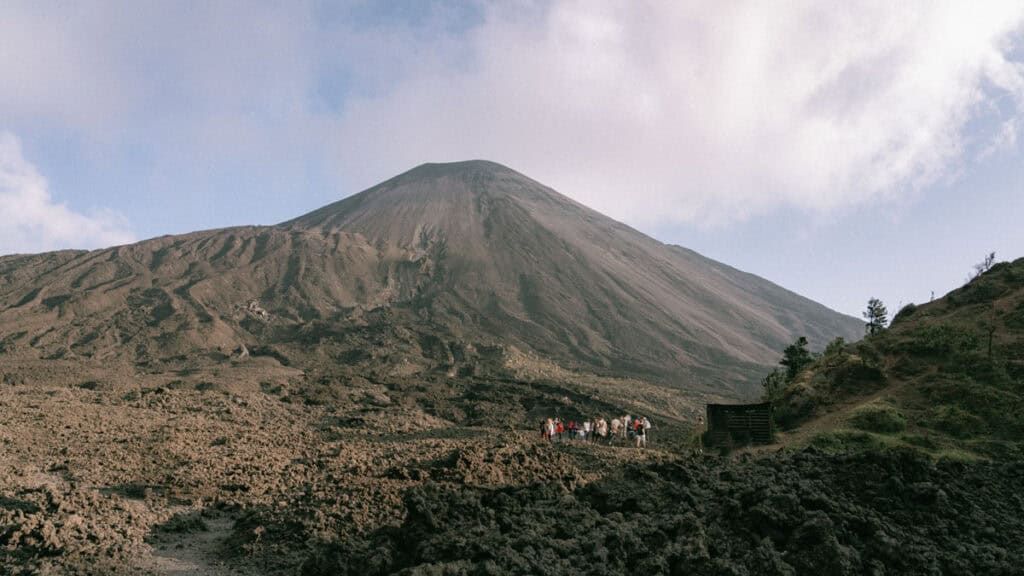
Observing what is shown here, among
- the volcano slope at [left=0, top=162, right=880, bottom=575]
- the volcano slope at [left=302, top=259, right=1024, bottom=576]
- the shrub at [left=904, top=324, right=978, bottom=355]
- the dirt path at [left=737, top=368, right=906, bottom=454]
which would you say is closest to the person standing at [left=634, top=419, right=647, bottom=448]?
the volcano slope at [left=0, top=162, right=880, bottom=575]

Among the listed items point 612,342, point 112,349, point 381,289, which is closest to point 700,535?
point 112,349

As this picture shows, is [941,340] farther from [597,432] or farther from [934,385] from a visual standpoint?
[597,432]

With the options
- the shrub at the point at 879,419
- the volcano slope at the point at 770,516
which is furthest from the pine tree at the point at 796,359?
the volcano slope at the point at 770,516

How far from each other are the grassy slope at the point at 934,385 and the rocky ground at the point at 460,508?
4.13 m

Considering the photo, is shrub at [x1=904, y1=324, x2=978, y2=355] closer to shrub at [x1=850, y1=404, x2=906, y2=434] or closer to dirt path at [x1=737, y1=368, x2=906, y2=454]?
dirt path at [x1=737, y1=368, x2=906, y2=454]

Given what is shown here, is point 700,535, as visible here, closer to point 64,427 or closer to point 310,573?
point 310,573

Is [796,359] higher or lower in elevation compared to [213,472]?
higher

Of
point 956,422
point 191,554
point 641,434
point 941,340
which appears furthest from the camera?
point 641,434

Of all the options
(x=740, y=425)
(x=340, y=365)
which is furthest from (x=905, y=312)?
(x=340, y=365)

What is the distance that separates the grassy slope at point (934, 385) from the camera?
17.0m

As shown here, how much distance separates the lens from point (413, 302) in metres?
73.1

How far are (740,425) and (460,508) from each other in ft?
45.8

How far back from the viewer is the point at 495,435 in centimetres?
2369

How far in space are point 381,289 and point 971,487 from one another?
7104cm
